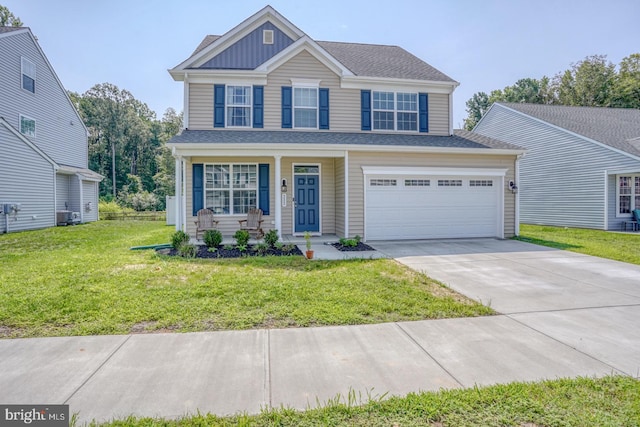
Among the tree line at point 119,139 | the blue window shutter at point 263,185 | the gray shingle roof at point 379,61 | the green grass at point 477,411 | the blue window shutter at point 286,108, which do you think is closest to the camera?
the green grass at point 477,411

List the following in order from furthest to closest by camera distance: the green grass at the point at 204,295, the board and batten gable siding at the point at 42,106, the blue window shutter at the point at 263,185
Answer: the board and batten gable siding at the point at 42,106 → the blue window shutter at the point at 263,185 → the green grass at the point at 204,295

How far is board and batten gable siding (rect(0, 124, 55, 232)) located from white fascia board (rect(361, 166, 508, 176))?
1355cm

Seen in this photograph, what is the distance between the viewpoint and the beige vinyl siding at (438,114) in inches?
500

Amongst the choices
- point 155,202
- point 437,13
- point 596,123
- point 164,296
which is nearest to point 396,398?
point 164,296

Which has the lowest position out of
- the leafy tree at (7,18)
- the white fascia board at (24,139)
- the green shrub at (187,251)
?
the green shrub at (187,251)

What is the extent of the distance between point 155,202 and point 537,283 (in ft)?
99.6

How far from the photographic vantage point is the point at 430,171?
10844mm

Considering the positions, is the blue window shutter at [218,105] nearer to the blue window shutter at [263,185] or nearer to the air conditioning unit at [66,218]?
the blue window shutter at [263,185]

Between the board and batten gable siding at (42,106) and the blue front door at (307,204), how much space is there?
13.2 m

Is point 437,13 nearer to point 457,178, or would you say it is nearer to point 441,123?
point 441,123

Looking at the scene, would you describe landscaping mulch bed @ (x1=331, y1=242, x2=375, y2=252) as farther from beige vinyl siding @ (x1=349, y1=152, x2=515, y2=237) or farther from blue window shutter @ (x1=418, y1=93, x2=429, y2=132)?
blue window shutter @ (x1=418, y1=93, x2=429, y2=132)

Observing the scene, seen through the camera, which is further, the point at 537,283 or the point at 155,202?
the point at 155,202

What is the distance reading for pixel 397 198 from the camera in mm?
10906
